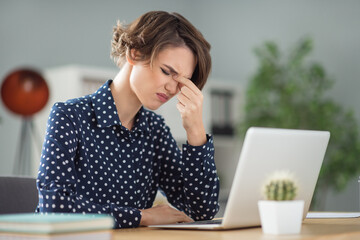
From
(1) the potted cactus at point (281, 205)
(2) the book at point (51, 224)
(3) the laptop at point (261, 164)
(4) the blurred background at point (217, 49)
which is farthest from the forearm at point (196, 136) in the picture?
(4) the blurred background at point (217, 49)

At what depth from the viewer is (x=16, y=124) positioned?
3.88 meters

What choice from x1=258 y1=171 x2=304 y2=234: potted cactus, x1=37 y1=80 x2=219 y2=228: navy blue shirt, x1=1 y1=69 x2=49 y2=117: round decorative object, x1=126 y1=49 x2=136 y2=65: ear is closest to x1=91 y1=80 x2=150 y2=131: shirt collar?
x1=37 y1=80 x2=219 y2=228: navy blue shirt

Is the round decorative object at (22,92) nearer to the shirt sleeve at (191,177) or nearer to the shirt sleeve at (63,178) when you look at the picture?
the shirt sleeve at (191,177)

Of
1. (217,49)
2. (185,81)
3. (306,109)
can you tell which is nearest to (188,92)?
(185,81)

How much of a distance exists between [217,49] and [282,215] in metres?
4.30

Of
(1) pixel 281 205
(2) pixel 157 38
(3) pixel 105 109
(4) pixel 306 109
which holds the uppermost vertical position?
(2) pixel 157 38

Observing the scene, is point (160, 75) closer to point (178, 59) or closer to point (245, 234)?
point (178, 59)

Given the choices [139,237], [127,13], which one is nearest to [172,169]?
[139,237]

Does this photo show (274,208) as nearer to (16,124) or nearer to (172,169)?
(172,169)

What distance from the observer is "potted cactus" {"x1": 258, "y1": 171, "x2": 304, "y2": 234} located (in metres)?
1.07

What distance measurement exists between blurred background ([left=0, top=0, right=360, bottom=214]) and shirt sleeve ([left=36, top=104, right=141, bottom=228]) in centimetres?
227

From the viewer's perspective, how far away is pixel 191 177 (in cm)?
162

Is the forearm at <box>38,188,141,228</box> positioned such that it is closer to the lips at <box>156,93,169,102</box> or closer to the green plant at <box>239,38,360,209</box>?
the lips at <box>156,93,169,102</box>

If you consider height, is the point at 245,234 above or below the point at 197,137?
below
